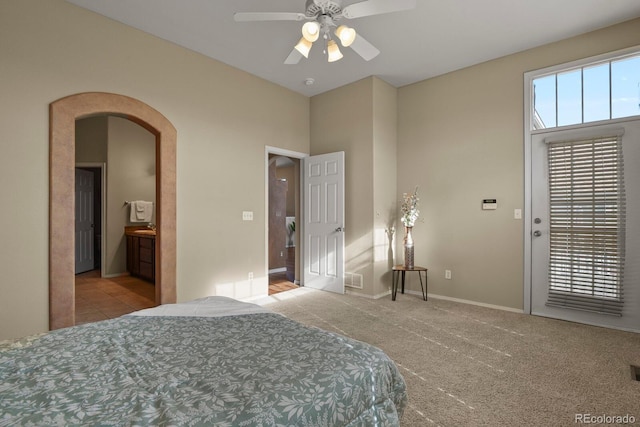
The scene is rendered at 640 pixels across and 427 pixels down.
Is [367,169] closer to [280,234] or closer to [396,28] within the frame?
[396,28]

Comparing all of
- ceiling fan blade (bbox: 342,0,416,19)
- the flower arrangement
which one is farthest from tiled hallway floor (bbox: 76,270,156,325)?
ceiling fan blade (bbox: 342,0,416,19)

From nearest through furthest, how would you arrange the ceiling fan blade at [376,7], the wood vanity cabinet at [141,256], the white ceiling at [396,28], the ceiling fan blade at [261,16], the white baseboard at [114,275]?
the ceiling fan blade at [376,7] → the ceiling fan blade at [261,16] → the white ceiling at [396,28] → the wood vanity cabinet at [141,256] → the white baseboard at [114,275]

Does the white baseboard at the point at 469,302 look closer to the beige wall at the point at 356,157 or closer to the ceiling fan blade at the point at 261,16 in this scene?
the beige wall at the point at 356,157

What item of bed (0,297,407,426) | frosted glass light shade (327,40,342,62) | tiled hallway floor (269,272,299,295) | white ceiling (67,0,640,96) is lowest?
tiled hallway floor (269,272,299,295)

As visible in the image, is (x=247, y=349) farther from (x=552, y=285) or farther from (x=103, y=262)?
(x=103, y=262)

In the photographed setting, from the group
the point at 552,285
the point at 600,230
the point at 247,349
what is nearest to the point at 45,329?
the point at 247,349

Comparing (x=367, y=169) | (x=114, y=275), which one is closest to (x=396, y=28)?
(x=367, y=169)

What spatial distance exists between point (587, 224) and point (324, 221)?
3135 mm

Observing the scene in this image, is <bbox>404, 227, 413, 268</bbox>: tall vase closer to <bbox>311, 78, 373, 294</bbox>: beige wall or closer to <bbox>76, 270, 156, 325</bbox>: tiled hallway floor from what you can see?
<bbox>311, 78, 373, 294</bbox>: beige wall

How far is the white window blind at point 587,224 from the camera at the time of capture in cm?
323

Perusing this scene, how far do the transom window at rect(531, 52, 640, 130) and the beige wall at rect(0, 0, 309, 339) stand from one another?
125 inches

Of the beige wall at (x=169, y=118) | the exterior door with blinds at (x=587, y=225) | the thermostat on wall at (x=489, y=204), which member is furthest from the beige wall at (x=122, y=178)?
the exterior door with blinds at (x=587, y=225)

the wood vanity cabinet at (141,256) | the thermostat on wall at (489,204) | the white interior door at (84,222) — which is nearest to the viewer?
the thermostat on wall at (489,204)

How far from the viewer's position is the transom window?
324cm
